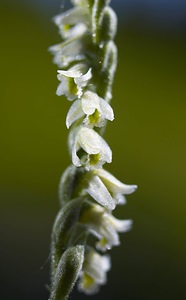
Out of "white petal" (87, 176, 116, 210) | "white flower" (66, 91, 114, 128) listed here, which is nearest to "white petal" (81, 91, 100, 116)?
"white flower" (66, 91, 114, 128)

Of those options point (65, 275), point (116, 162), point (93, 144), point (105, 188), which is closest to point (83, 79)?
point (93, 144)

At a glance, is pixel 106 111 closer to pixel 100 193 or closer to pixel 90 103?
pixel 90 103

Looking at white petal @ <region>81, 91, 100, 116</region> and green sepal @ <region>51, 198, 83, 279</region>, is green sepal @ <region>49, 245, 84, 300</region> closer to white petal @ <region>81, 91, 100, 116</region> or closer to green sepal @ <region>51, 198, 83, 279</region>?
green sepal @ <region>51, 198, 83, 279</region>

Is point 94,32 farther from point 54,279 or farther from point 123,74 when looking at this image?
point 123,74

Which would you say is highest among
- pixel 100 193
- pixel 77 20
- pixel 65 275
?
pixel 77 20
